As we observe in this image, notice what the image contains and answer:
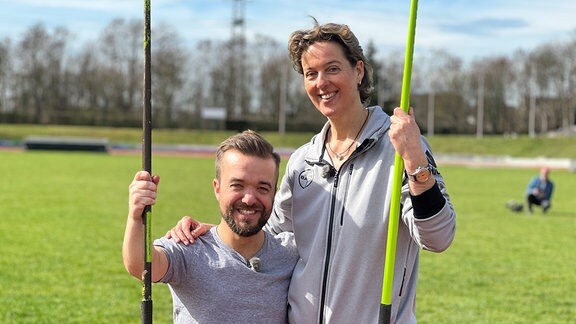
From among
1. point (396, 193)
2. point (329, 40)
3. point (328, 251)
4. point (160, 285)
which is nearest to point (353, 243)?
point (328, 251)

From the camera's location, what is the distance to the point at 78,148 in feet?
167

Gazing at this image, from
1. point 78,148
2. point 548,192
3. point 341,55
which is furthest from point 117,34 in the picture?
point 341,55

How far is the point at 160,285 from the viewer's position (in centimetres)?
905

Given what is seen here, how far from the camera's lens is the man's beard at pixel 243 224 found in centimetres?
327

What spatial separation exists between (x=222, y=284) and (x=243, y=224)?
0.29m

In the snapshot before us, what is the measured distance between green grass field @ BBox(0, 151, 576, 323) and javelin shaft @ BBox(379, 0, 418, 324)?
4.80 meters

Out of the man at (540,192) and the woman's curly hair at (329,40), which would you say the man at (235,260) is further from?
the man at (540,192)

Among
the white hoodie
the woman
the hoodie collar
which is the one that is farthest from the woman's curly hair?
the white hoodie

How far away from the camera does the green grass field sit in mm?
7969

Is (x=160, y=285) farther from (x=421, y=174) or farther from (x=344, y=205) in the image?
(x=421, y=174)

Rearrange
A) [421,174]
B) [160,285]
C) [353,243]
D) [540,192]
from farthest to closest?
[540,192], [160,285], [353,243], [421,174]

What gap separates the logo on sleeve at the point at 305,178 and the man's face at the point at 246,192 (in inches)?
9.2

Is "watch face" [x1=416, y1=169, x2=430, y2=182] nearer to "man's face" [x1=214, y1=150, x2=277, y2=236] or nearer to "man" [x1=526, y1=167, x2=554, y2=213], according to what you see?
"man's face" [x1=214, y1=150, x2=277, y2=236]

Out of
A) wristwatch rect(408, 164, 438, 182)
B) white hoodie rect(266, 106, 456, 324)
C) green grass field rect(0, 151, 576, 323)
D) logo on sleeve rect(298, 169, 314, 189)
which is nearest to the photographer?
wristwatch rect(408, 164, 438, 182)
